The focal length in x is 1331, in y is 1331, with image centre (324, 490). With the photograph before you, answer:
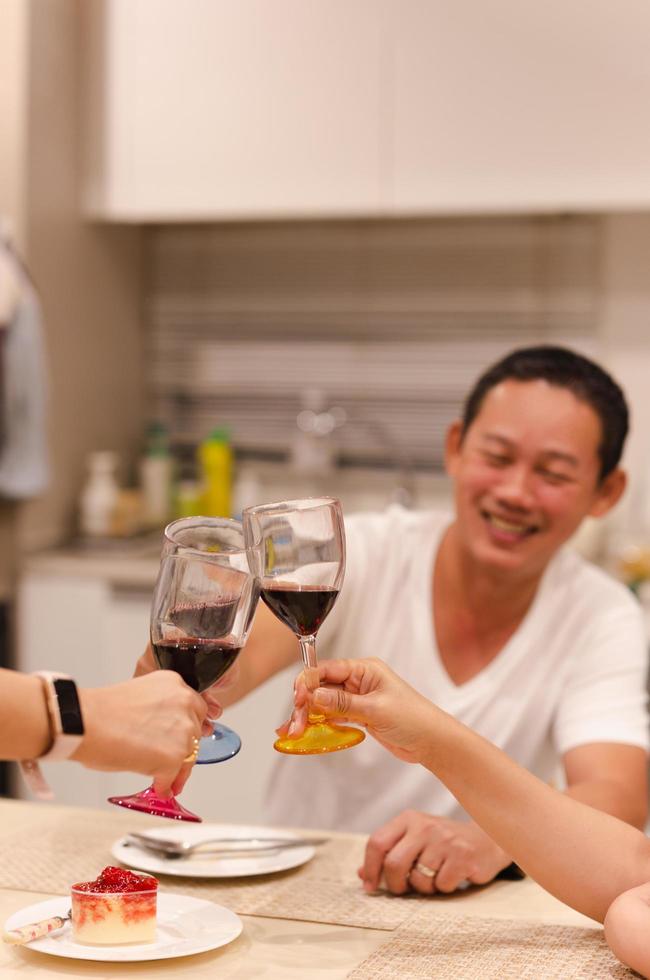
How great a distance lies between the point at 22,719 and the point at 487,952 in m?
0.49

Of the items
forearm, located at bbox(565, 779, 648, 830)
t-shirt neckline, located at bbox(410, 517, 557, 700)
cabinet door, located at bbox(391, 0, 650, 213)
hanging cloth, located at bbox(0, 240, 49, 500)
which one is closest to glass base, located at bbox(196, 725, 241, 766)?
forearm, located at bbox(565, 779, 648, 830)

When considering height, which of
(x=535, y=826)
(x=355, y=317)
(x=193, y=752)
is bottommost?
(x=535, y=826)

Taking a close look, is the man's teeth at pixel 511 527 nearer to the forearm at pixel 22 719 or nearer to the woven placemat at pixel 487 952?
the woven placemat at pixel 487 952

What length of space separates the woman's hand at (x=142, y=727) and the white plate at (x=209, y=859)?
0.84ft

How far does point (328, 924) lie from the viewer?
132 centimetres

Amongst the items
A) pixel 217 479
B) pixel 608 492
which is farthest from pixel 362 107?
pixel 608 492

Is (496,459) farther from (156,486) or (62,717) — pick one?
(156,486)

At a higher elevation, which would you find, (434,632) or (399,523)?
(399,523)

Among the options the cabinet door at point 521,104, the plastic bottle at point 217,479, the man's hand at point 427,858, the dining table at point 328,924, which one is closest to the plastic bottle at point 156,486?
the plastic bottle at point 217,479

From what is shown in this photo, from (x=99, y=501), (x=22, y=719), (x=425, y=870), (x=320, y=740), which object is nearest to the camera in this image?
(x=22, y=719)

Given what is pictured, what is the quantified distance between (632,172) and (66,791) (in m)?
1.92

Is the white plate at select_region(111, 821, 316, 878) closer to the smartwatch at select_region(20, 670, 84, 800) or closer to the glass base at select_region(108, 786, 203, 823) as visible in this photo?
the glass base at select_region(108, 786, 203, 823)

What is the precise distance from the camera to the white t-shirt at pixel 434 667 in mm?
1833

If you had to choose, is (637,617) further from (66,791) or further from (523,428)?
(66,791)
